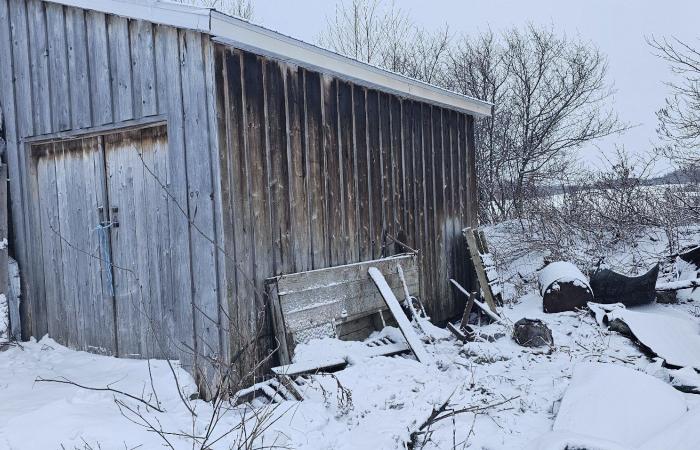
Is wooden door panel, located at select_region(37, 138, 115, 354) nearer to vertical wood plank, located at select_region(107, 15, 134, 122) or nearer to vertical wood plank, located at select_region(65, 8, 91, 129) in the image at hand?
vertical wood plank, located at select_region(65, 8, 91, 129)

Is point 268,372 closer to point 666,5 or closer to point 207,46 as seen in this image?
point 207,46

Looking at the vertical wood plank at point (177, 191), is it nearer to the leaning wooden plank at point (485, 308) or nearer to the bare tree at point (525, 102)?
the leaning wooden plank at point (485, 308)

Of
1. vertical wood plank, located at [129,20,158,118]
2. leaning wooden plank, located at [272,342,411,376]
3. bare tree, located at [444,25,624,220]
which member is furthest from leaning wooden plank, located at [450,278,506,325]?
bare tree, located at [444,25,624,220]

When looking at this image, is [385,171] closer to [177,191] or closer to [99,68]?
[177,191]

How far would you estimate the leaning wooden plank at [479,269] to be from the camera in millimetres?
8062

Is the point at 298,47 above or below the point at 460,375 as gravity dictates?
above

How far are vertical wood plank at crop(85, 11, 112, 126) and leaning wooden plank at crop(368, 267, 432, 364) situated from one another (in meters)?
3.30

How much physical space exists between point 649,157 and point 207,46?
12.7 m

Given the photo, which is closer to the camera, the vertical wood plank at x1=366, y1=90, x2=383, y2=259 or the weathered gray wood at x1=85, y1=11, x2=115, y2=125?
the weathered gray wood at x1=85, y1=11, x2=115, y2=125

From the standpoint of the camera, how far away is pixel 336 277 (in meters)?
5.71

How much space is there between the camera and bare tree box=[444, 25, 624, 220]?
19.3 metres

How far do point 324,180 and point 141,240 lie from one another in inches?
79.2

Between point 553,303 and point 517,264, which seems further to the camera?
point 517,264

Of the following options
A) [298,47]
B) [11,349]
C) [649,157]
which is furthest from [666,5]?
[11,349]
